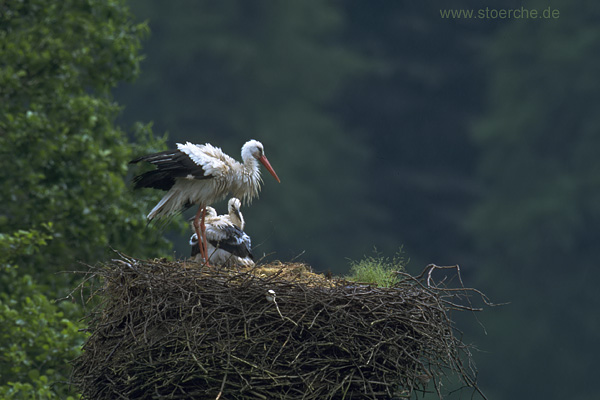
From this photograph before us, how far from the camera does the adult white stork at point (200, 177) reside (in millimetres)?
7043

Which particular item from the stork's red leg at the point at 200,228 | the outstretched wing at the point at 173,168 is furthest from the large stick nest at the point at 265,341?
the stork's red leg at the point at 200,228

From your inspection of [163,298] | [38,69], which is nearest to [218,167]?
[163,298]

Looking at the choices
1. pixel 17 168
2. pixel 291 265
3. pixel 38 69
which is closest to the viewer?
pixel 291 265

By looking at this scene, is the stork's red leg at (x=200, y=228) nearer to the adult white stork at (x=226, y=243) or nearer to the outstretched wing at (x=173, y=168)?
the adult white stork at (x=226, y=243)

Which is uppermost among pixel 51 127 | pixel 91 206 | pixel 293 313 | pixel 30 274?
pixel 293 313

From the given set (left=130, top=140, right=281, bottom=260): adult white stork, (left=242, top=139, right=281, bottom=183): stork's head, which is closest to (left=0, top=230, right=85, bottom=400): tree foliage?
(left=130, top=140, right=281, bottom=260): adult white stork

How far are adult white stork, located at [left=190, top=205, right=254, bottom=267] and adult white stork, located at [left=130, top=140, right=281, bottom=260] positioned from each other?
0.24m

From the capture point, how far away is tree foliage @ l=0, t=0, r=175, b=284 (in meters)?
12.5

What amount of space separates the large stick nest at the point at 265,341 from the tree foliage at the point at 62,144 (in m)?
6.98

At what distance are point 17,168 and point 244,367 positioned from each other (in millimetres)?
8237

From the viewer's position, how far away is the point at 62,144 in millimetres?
12719

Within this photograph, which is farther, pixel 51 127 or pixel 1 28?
pixel 1 28

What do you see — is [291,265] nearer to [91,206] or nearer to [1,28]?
[91,206]

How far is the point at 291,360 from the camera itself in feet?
17.5
